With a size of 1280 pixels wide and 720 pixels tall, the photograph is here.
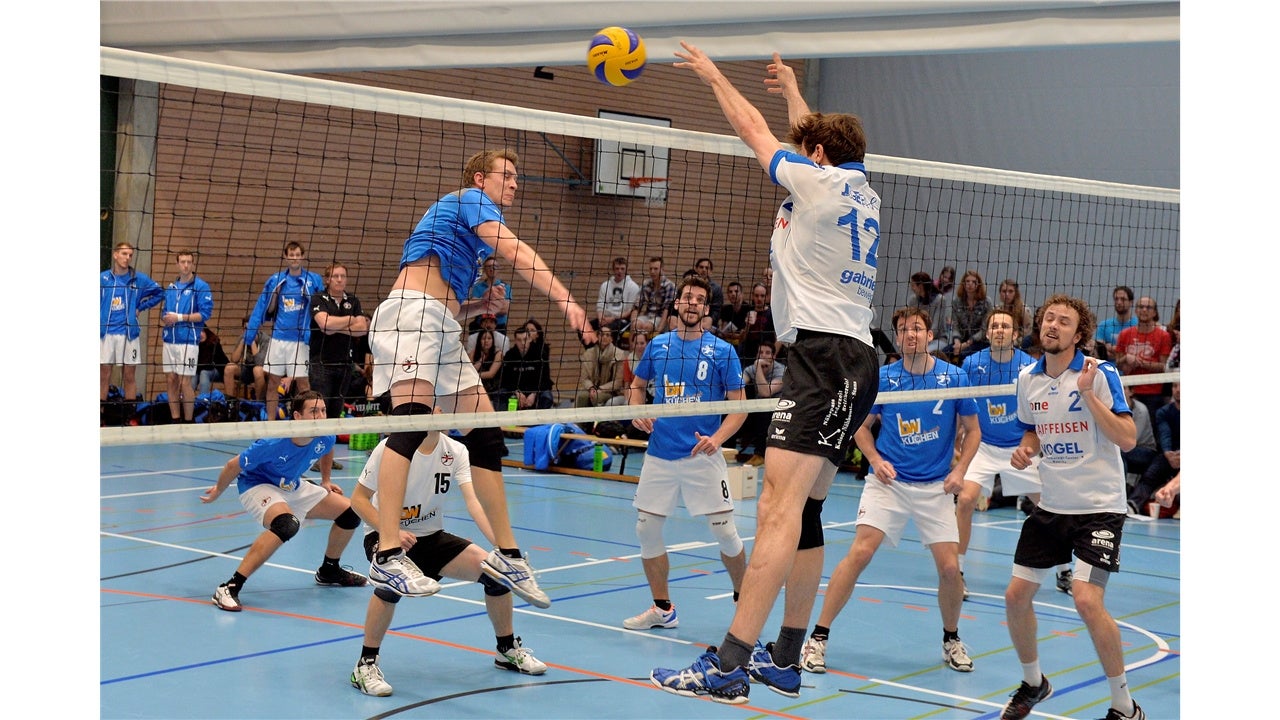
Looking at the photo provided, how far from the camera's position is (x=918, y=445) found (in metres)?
6.89

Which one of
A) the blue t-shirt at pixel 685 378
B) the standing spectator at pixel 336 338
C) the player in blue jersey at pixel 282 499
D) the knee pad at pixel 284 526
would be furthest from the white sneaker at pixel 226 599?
the standing spectator at pixel 336 338

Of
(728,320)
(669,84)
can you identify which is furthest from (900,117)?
(728,320)

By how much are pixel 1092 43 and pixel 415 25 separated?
574cm

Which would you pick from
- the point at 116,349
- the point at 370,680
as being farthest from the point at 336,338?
the point at 370,680

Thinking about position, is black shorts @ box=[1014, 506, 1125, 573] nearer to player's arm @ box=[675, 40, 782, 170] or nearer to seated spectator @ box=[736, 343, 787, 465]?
player's arm @ box=[675, 40, 782, 170]

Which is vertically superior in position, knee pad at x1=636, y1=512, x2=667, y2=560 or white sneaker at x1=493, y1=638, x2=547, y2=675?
knee pad at x1=636, y1=512, x2=667, y2=560

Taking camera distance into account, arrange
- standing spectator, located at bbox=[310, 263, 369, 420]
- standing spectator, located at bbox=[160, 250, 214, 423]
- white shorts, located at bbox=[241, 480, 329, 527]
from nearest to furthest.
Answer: white shorts, located at bbox=[241, 480, 329, 527], standing spectator, located at bbox=[310, 263, 369, 420], standing spectator, located at bbox=[160, 250, 214, 423]

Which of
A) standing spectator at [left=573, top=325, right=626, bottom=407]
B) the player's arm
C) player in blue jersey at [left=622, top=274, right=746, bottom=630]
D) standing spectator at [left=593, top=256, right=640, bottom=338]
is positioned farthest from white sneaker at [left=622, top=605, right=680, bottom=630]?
standing spectator at [left=593, top=256, right=640, bottom=338]

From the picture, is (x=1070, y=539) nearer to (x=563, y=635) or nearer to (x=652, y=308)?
(x=563, y=635)

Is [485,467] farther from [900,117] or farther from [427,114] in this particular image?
[900,117]

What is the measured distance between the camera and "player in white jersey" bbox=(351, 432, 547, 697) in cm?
598

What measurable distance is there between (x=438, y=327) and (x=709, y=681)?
204cm

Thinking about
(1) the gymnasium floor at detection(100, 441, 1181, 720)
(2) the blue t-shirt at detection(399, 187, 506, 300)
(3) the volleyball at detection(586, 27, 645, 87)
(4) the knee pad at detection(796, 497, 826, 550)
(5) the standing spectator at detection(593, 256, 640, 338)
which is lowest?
(1) the gymnasium floor at detection(100, 441, 1181, 720)

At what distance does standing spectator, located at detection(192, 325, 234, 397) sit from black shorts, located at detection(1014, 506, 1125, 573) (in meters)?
9.27
